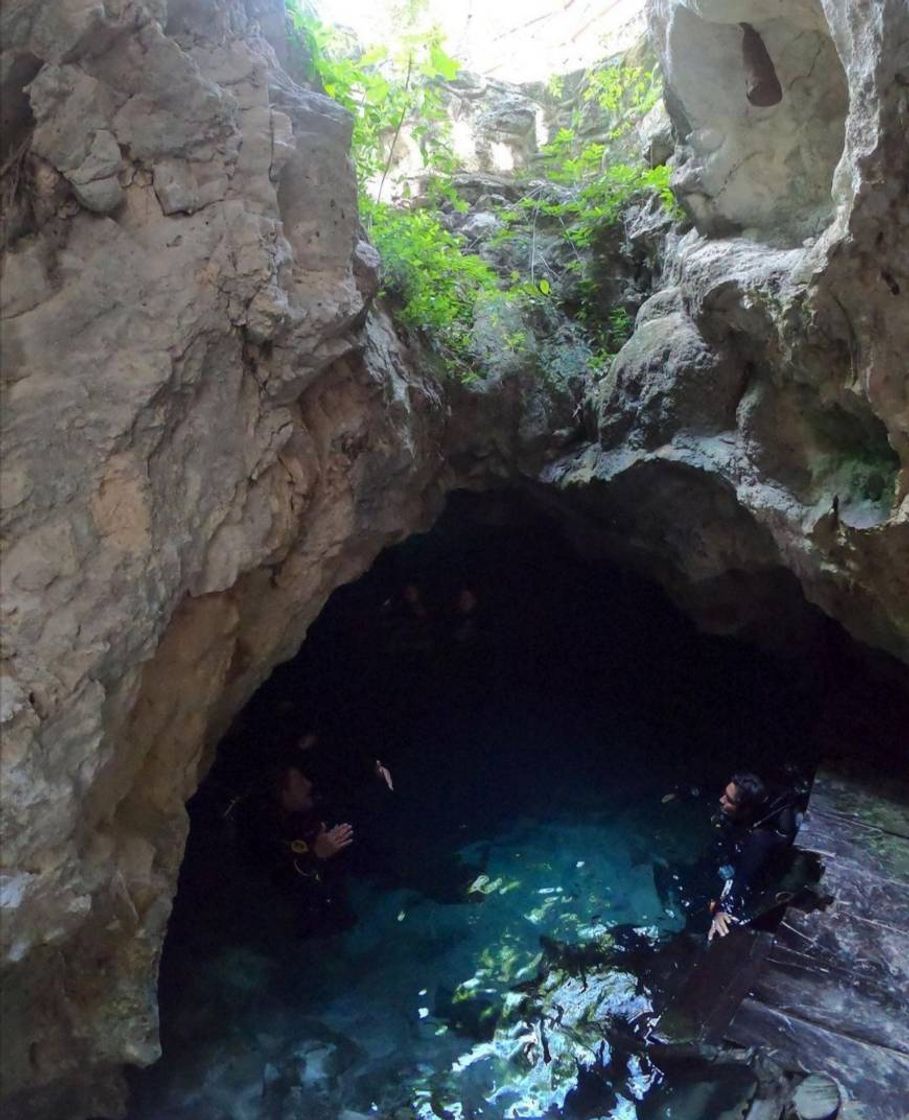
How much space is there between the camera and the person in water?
17.4ft

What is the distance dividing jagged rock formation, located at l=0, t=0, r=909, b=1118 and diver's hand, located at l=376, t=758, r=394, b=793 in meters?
2.30

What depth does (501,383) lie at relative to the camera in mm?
6148

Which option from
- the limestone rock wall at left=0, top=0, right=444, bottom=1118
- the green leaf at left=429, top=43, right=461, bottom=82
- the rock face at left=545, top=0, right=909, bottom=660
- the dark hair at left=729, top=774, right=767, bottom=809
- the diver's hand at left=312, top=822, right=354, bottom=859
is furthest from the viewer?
the dark hair at left=729, top=774, right=767, bottom=809

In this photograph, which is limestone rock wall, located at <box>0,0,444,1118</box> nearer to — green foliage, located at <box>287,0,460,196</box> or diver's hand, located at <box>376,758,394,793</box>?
green foliage, located at <box>287,0,460,196</box>

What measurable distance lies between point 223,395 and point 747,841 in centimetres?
445

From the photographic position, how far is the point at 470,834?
6.75m

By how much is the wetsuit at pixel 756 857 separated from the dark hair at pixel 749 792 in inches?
3.9

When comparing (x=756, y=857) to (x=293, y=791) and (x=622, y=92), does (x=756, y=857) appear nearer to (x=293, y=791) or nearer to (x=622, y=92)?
(x=293, y=791)

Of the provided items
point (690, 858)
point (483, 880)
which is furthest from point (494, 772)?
point (690, 858)

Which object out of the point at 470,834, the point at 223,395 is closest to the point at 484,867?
the point at 470,834

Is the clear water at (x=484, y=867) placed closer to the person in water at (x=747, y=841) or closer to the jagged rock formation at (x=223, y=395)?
the person in water at (x=747, y=841)

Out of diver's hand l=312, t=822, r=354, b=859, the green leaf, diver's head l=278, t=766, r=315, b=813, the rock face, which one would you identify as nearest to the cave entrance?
diver's hand l=312, t=822, r=354, b=859

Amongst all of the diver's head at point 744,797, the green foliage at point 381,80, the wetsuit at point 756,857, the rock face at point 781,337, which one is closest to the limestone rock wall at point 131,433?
the green foliage at point 381,80

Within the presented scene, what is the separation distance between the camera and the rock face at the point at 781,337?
3.77m
